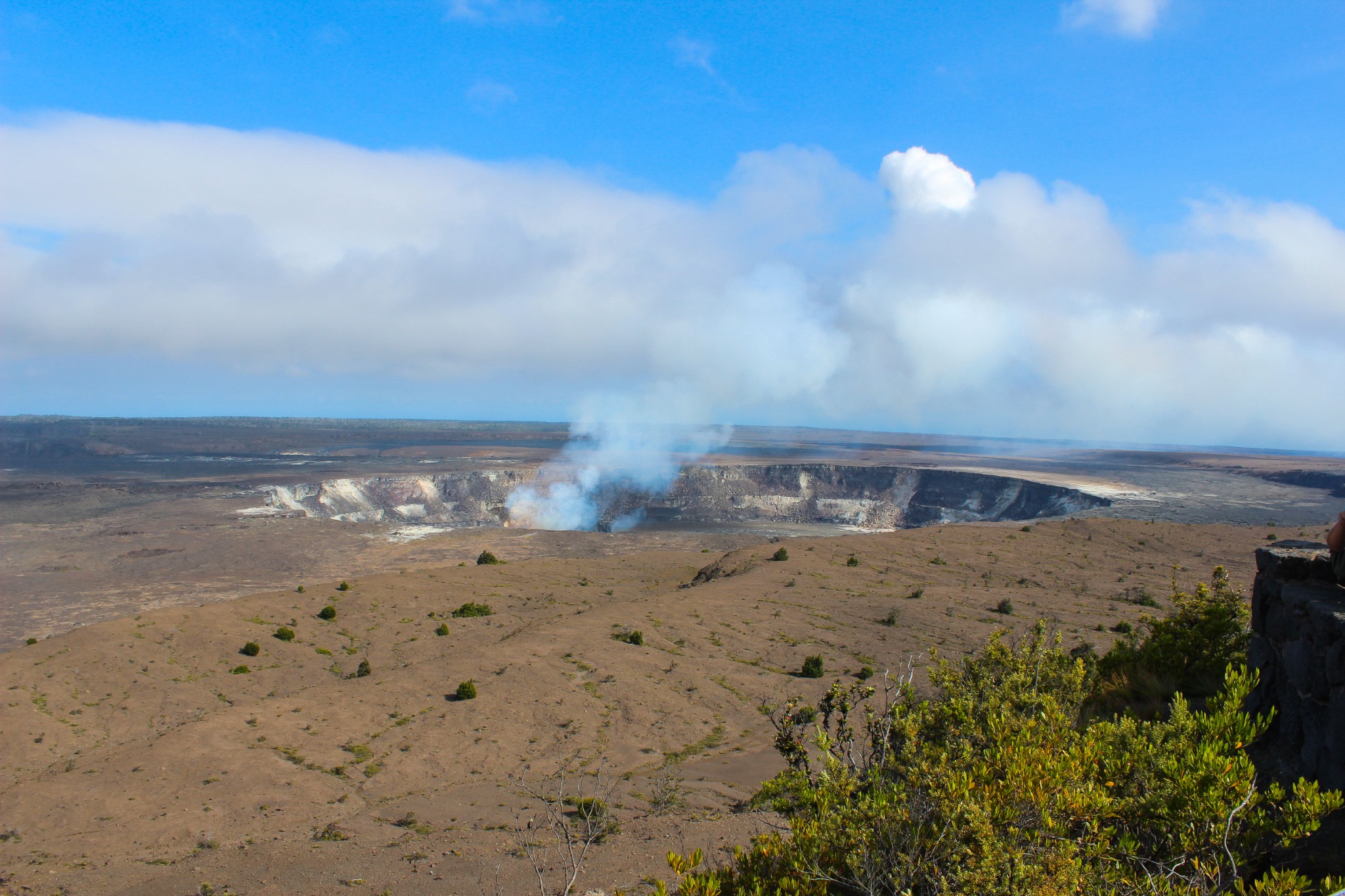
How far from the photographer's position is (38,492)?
77312 millimetres

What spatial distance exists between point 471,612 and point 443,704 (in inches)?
465

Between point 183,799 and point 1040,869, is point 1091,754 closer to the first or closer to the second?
point 1040,869

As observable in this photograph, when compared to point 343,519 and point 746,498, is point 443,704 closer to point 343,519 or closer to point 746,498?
point 343,519

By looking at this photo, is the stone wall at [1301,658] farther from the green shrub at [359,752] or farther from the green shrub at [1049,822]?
the green shrub at [359,752]

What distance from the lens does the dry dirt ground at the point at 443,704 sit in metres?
11.0

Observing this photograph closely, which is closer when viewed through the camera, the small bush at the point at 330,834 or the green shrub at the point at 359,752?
the small bush at the point at 330,834

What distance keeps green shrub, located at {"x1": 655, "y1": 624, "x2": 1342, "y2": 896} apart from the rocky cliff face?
74.2 meters

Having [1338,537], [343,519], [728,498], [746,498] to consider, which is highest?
[1338,537]

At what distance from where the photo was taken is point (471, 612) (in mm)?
30453

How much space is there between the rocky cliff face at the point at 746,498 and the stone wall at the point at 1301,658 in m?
70.2

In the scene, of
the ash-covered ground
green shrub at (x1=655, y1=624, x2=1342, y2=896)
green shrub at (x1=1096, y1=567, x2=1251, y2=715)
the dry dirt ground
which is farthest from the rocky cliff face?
green shrub at (x1=655, y1=624, x2=1342, y2=896)

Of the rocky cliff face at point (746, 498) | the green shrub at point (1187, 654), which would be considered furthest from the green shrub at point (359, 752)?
the rocky cliff face at point (746, 498)

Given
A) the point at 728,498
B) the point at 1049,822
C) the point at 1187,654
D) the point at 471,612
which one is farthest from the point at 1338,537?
the point at 728,498

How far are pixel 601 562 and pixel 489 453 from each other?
356ft
